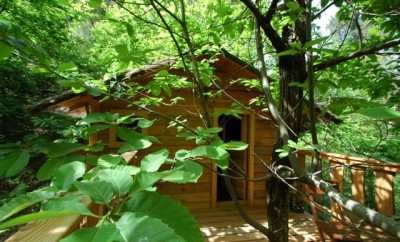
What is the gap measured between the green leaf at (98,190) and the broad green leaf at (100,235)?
7cm

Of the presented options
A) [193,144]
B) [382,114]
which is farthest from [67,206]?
[193,144]

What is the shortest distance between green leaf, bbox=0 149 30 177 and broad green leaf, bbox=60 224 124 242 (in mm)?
361

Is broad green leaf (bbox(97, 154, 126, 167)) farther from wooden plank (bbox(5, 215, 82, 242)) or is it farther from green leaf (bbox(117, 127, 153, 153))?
wooden plank (bbox(5, 215, 82, 242))

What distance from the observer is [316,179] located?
1204 mm

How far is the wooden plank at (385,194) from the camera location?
383 cm

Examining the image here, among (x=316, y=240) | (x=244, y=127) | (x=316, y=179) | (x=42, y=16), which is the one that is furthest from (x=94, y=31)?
(x=316, y=179)

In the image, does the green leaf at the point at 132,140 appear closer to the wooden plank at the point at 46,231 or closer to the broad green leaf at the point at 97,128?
the broad green leaf at the point at 97,128

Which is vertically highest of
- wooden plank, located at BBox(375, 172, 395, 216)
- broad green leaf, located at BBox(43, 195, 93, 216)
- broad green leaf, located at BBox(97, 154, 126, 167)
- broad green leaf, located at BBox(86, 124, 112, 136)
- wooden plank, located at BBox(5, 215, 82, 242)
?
broad green leaf, located at BBox(86, 124, 112, 136)

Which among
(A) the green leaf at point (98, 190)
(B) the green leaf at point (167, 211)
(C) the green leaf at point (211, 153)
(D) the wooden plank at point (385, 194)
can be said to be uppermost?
(C) the green leaf at point (211, 153)

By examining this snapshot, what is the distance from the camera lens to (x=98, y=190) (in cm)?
55

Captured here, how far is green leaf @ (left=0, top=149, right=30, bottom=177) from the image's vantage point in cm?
73

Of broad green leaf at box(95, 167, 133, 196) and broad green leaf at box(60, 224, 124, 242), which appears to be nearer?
broad green leaf at box(60, 224, 124, 242)

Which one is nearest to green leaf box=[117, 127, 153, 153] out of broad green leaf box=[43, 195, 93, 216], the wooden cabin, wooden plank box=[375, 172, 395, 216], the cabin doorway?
broad green leaf box=[43, 195, 93, 216]

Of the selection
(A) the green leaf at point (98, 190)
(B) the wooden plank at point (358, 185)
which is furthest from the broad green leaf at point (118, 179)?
(B) the wooden plank at point (358, 185)
